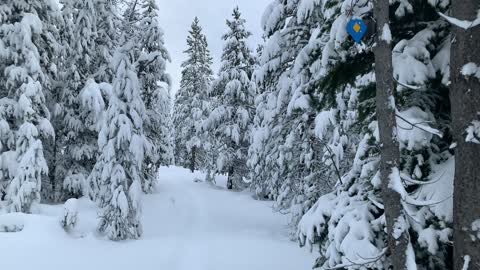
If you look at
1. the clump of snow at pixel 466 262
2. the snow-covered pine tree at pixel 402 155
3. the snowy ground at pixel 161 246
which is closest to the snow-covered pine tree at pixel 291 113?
the snowy ground at pixel 161 246

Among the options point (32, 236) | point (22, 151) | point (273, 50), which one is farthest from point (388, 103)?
point (22, 151)

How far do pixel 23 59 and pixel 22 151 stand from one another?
12.4 ft

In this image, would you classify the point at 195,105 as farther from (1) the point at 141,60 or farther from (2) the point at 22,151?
(2) the point at 22,151

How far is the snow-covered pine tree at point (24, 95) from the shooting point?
14.9m

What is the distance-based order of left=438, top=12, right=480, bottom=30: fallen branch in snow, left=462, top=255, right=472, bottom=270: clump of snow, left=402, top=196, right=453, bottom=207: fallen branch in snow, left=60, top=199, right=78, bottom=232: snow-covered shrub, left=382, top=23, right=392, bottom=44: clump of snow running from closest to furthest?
left=438, top=12, right=480, bottom=30: fallen branch in snow
left=462, top=255, right=472, bottom=270: clump of snow
left=402, top=196, right=453, bottom=207: fallen branch in snow
left=382, top=23, right=392, bottom=44: clump of snow
left=60, top=199, right=78, bottom=232: snow-covered shrub

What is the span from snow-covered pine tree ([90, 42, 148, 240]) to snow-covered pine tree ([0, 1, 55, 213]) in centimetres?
246

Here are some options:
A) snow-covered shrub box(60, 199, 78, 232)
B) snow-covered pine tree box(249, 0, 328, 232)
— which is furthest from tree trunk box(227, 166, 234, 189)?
snow-covered shrub box(60, 199, 78, 232)

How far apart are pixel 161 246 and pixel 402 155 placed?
1078cm

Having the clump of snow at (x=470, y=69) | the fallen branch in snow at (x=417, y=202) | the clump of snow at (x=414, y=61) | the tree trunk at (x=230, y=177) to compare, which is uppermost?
the clump of snow at (x=414, y=61)

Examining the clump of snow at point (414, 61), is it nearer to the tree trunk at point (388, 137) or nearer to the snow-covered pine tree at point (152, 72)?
the tree trunk at point (388, 137)

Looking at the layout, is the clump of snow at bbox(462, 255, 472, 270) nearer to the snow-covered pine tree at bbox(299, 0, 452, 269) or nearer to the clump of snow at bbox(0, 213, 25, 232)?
the snow-covered pine tree at bbox(299, 0, 452, 269)

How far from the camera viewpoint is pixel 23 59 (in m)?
16.2

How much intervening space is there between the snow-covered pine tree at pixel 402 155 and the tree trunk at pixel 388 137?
90mm

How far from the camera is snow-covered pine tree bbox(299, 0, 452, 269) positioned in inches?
186
